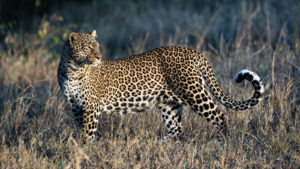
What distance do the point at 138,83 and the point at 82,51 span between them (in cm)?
105

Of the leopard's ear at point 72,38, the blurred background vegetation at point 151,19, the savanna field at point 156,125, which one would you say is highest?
the blurred background vegetation at point 151,19

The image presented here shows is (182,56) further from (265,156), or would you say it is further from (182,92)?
(265,156)

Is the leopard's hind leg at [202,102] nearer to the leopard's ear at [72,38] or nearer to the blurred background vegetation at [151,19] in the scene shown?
the leopard's ear at [72,38]

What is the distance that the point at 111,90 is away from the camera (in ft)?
22.7

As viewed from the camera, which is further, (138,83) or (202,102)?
(138,83)

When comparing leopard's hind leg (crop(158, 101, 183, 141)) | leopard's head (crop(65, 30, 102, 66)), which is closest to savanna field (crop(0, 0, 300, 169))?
leopard's hind leg (crop(158, 101, 183, 141))

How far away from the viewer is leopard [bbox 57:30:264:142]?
21.7ft

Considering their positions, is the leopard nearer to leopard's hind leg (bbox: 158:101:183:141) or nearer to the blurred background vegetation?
leopard's hind leg (bbox: 158:101:183:141)

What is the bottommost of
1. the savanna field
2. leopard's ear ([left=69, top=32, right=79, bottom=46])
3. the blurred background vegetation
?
the savanna field

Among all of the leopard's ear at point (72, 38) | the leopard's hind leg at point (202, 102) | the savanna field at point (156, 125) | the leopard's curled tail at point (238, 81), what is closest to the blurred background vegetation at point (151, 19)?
the savanna field at point (156, 125)

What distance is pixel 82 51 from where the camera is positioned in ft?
21.6

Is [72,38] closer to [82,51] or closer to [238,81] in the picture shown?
[82,51]

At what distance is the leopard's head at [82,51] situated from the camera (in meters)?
6.52

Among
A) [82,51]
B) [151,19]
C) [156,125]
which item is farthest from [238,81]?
[151,19]
